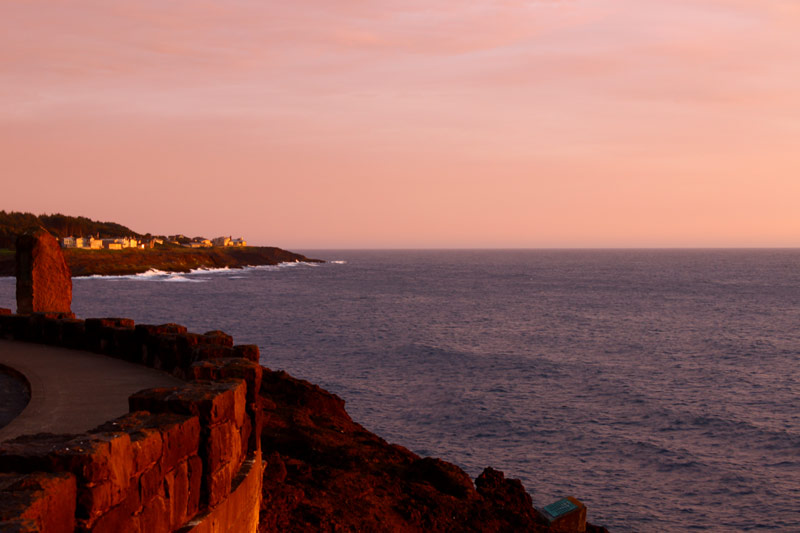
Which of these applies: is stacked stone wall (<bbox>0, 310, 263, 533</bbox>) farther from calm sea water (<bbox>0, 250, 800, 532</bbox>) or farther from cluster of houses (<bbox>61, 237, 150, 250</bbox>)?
cluster of houses (<bbox>61, 237, 150, 250</bbox>)

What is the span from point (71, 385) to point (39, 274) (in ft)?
33.5

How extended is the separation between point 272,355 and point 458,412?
1786 cm

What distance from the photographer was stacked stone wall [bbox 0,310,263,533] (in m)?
4.89

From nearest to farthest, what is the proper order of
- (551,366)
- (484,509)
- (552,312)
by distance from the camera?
(484,509) < (551,366) < (552,312)

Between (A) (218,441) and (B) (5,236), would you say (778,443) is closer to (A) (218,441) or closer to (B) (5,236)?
(A) (218,441)

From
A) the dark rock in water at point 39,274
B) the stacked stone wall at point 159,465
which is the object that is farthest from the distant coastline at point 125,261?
the stacked stone wall at point 159,465

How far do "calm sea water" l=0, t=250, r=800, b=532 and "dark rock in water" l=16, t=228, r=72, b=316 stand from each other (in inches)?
508

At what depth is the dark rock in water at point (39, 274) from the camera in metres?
19.8

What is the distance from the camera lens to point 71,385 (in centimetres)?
1140

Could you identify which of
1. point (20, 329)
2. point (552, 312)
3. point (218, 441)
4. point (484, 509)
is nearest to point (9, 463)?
point (218, 441)

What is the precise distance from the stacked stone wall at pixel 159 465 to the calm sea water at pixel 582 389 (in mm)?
14420

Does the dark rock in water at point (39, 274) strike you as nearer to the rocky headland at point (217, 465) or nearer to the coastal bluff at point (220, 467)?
the rocky headland at point (217, 465)

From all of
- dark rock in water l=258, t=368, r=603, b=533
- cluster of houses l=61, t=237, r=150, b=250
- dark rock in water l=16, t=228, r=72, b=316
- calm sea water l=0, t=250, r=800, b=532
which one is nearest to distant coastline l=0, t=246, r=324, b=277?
cluster of houses l=61, t=237, r=150, b=250

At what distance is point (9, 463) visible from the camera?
528 centimetres
